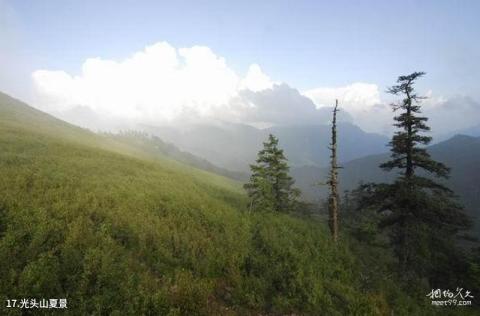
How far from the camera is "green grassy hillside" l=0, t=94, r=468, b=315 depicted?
8.87 metres

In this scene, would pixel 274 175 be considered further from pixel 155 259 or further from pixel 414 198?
pixel 155 259

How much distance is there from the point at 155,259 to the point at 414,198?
15.7 meters

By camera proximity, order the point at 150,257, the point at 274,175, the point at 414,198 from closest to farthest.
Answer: the point at 150,257
the point at 414,198
the point at 274,175

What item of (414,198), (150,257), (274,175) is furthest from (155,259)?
(274,175)

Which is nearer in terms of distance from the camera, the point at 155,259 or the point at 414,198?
the point at 155,259

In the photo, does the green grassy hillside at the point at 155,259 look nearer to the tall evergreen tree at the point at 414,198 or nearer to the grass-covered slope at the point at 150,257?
the grass-covered slope at the point at 150,257

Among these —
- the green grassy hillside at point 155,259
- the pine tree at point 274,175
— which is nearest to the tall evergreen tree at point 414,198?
the green grassy hillside at point 155,259

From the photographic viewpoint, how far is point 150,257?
477 inches

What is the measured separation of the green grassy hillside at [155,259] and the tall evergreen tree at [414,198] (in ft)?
13.1

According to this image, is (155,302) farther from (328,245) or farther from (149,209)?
(328,245)

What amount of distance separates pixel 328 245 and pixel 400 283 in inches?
176

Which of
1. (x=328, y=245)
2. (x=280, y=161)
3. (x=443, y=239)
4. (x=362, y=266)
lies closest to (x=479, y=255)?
(x=443, y=239)

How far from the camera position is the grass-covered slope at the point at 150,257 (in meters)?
8.86

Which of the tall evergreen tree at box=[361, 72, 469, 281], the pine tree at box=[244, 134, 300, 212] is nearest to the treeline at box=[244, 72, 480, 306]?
the tall evergreen tree at box=[361, 72, 469, 281]
